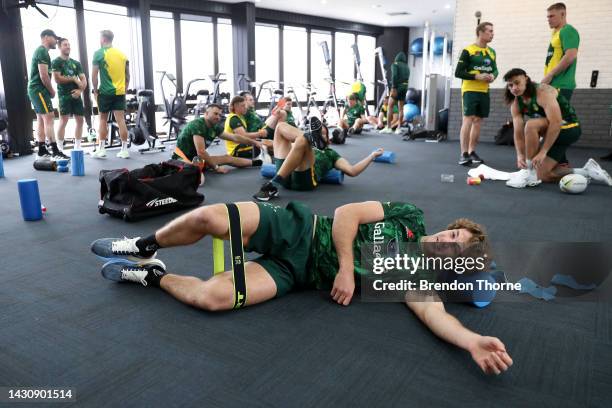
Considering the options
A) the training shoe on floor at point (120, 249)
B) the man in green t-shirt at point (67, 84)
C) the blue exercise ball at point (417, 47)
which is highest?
the blue exercise ball at point (417, 47)

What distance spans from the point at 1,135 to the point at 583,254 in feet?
22.5

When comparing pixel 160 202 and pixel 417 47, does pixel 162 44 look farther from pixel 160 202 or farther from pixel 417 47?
pixel 417 47

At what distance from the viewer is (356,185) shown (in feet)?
14.5

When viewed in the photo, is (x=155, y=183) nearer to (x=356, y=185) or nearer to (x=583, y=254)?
(x=356, y=185)

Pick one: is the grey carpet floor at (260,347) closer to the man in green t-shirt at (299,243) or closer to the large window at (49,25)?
the man in green t-shirt at (299,243)

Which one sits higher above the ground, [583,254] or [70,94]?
[70,94]

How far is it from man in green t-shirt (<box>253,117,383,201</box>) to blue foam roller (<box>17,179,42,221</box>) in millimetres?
1563

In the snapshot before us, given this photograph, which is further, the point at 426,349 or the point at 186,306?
the point at 186,306

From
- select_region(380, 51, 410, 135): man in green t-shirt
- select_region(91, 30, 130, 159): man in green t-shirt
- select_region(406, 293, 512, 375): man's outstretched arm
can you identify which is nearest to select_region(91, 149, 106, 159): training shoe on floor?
select_region(91, 30, 130, 159): man in green t-shirt

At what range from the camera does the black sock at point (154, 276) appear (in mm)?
2094

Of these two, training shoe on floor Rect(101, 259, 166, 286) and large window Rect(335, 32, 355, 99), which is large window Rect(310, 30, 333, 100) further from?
training shoe on floor Rect(101, 259, 166, 286)

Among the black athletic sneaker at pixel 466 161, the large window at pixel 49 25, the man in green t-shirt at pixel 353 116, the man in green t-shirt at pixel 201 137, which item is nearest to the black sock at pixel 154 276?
the man in green t-shirt at pixel 201 137

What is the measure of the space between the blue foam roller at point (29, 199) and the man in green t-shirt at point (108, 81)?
2970 millimetres

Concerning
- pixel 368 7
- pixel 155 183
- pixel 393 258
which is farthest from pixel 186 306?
pixel 368 7
